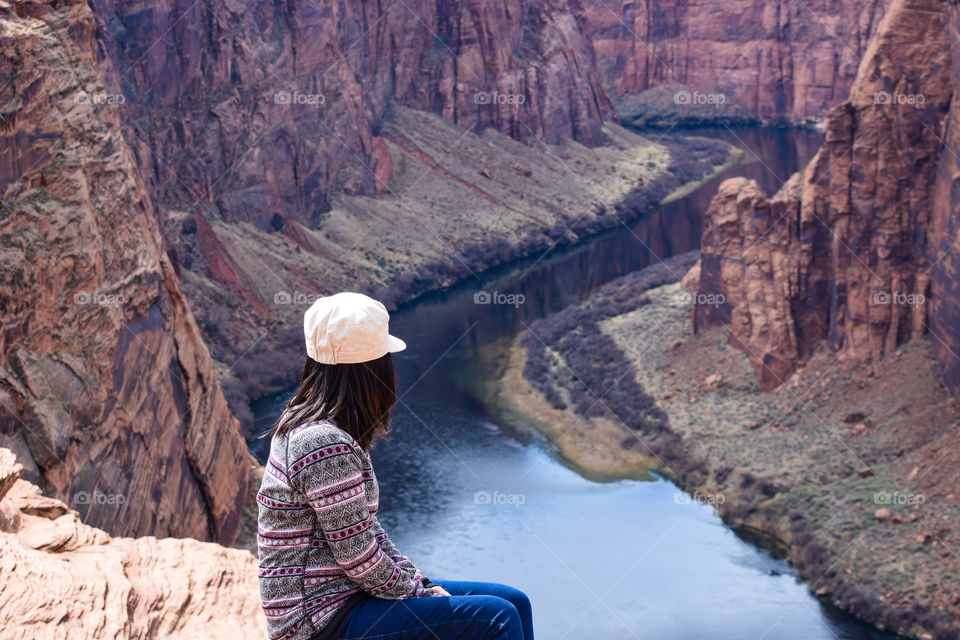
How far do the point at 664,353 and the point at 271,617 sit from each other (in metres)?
30.9

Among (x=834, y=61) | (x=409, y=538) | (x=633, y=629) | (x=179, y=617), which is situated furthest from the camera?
(x=834, y=61)

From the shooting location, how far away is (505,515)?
26.9 metres

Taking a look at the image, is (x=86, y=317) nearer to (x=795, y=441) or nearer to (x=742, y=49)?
(x=795, y=441)

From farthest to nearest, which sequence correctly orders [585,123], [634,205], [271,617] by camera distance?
[585,123] < [634,205] < [271,617]

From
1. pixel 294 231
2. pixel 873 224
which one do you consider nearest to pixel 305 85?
pixel 294 231

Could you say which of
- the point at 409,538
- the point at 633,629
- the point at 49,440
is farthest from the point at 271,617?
the point at 409,538

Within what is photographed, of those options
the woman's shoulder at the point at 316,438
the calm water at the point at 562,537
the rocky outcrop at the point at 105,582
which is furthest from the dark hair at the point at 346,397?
the calm water at the point at 562,537

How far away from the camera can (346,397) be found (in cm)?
556

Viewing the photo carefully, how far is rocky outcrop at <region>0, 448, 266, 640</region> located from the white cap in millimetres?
2480

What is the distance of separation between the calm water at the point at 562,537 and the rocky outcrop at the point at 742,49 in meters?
65.7

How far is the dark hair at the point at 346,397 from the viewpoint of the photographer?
553cm

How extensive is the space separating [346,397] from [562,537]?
20779 mm

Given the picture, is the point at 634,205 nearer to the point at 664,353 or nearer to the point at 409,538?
the point at 664,353

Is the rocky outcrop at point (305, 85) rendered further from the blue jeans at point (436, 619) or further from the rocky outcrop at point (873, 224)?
the blue jeans at point (436, 619)
